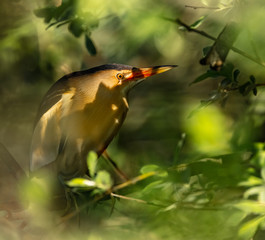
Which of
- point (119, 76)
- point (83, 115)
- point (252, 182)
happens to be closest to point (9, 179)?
point (83, 115)

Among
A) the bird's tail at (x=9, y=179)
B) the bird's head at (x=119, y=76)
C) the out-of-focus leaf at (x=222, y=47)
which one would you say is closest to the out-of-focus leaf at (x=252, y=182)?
the out-of-focus leaf at (x=222, y=47)

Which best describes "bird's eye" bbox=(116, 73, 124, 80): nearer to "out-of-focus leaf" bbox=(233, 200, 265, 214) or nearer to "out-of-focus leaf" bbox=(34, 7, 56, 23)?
"out-of-focus leaf" bbox=(34, 7, 56, 23)

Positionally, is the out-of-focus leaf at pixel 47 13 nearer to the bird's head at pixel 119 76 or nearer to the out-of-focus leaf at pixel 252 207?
the bird's head at pixel 119 76

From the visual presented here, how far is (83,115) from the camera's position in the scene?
1.77 metres

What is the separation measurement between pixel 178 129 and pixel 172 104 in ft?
1.18

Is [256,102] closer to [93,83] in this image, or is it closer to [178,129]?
[178,129]

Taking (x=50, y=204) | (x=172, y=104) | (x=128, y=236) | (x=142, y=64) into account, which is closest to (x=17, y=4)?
(x=142, y=64)

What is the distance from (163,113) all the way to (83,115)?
1.75 ft

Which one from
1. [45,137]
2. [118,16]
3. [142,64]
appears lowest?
[142,64]

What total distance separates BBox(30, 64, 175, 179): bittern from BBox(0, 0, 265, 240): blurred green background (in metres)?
0.13

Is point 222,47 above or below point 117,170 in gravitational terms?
above

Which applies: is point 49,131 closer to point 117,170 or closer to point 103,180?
point 117,170

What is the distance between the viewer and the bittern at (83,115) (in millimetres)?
1775

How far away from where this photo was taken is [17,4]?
2.51 meters
